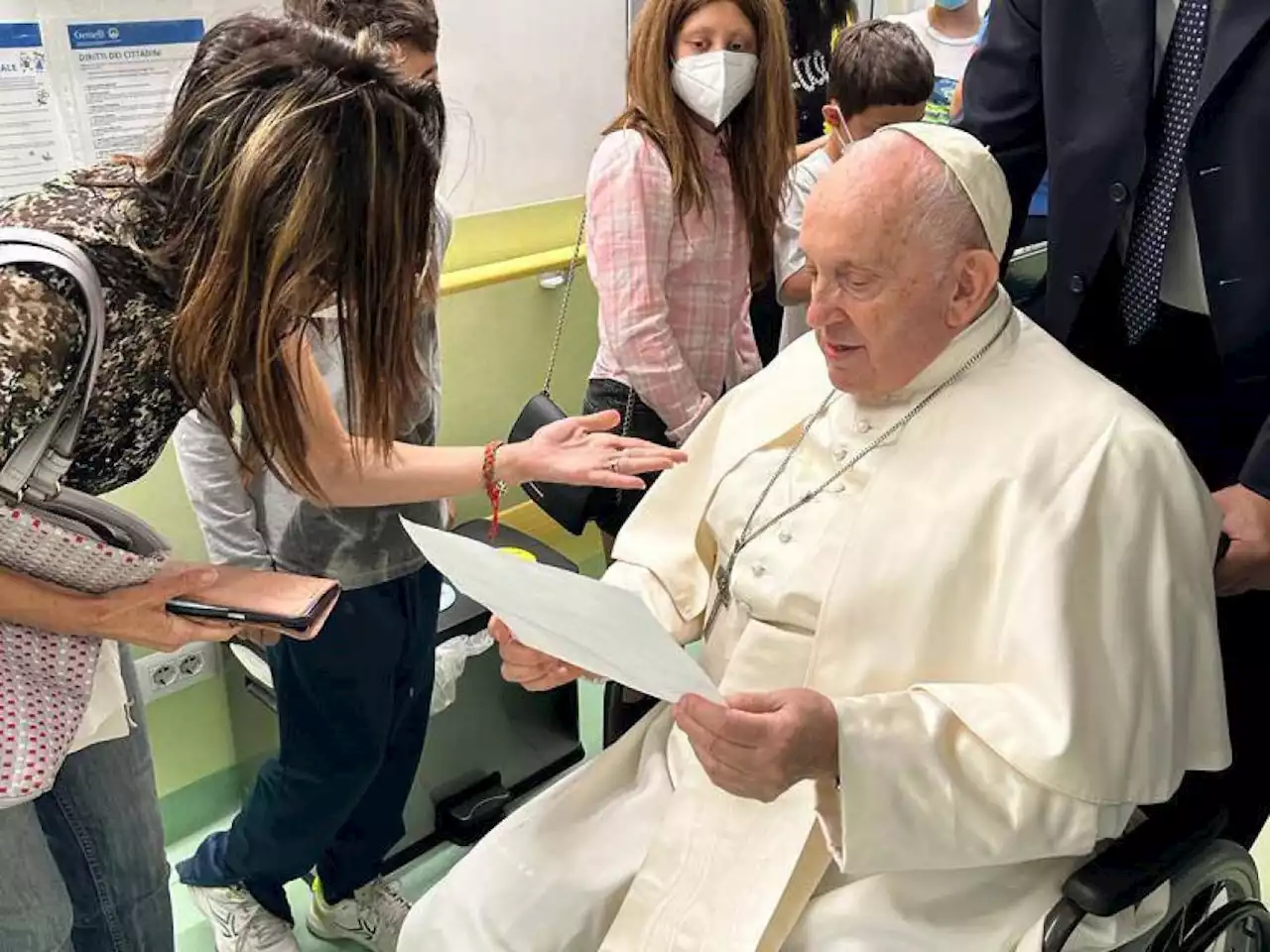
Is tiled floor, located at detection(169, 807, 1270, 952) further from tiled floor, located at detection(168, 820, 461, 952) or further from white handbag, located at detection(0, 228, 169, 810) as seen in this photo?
white handbag, located at detection(0, 228, 169, 810)

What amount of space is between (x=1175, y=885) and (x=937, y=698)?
0.34 meters

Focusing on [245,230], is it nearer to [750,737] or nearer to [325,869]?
[750,737]

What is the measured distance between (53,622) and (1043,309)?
1343mm

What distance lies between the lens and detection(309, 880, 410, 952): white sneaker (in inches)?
85.9

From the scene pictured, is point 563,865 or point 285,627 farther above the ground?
point 285,627

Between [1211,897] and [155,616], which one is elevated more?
[155,616]

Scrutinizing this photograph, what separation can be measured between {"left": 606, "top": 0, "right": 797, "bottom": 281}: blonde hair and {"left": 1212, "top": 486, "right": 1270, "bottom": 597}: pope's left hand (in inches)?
44.5

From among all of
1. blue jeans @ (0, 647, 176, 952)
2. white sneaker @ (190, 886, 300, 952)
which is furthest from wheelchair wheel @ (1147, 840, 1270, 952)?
white sneaker @ (190, 886, 300, 952)

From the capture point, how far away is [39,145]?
197cm

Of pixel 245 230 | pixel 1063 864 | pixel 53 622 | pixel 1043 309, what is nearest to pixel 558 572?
pixel 245 230

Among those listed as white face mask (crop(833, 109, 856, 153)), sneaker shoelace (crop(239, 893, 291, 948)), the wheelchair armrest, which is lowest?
sneaker shoelace (crop(239, 893, 291, 948))

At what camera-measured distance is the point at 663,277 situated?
2227 mm

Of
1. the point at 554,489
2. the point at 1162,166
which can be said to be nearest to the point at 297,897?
the point at 554,489

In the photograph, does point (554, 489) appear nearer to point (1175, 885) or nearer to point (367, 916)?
point (367, 916)
